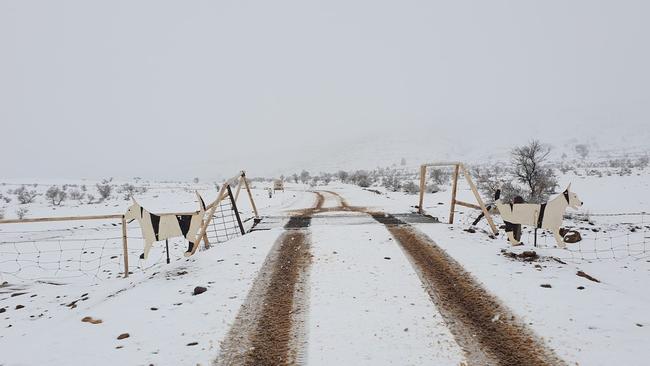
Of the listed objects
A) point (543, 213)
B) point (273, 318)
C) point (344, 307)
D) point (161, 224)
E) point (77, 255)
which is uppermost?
point (543, 213)

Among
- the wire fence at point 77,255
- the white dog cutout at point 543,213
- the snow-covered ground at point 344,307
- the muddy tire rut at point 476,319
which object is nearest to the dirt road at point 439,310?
the muddy tire rut at point 476,319

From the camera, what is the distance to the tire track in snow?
3.92 metres

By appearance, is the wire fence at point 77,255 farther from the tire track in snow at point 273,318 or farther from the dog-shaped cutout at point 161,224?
the tire track in snow at point 273,318

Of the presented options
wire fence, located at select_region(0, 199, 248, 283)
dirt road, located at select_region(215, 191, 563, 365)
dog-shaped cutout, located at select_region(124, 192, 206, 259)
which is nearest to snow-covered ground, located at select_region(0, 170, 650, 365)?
dirt road, located at select_region(215, 191, 563, 365)

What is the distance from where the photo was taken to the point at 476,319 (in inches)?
184

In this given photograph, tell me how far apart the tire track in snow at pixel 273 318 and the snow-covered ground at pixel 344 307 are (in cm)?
16

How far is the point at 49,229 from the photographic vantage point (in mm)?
17188

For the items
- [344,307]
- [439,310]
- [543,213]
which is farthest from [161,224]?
[543,213]

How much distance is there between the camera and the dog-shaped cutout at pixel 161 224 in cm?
759

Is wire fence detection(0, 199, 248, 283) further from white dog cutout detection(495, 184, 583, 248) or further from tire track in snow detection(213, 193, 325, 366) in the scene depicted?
white dog cutout detection(495, 184, 583, 248)

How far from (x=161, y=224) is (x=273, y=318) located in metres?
4.23

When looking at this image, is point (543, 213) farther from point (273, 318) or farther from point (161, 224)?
point (161, 224)

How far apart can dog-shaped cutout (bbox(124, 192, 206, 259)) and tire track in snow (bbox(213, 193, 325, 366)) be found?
6.44ft

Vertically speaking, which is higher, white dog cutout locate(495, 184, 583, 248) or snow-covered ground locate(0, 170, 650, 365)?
white dog cutout locate(495, 184, 583, 248)
